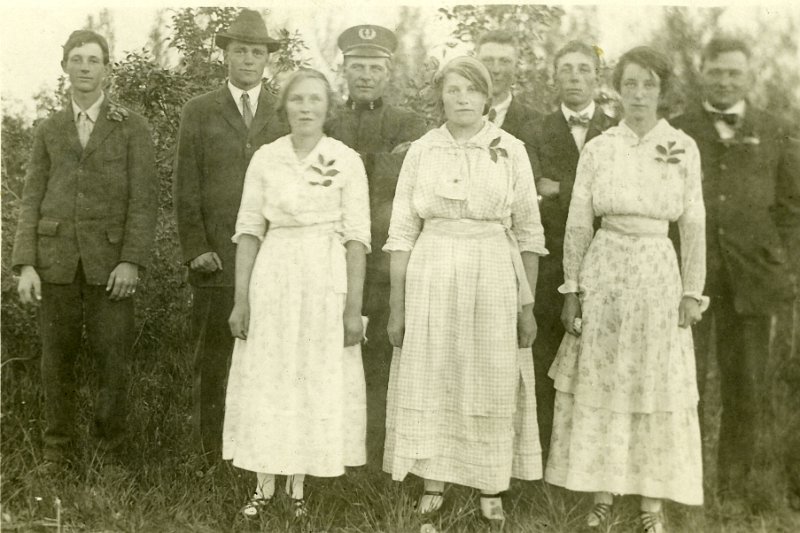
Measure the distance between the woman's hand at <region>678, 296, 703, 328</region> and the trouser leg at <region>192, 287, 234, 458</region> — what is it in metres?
2.32

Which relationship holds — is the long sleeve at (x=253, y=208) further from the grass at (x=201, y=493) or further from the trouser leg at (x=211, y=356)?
the grass at (x=201, y=493)

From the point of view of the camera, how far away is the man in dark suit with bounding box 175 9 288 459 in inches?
165

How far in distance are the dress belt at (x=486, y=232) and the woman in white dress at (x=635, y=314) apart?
0.88ft

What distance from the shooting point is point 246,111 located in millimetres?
4258

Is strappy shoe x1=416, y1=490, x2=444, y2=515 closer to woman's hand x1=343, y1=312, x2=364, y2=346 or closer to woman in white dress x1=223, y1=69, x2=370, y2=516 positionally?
woman in white dress x1=223, y1=69, x2=370, y2=516

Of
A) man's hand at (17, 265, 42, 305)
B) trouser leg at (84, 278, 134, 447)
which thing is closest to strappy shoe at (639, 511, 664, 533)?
trouser leg at (84, 278, 134, 447)

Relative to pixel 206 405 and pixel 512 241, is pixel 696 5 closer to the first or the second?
pixel 512 241

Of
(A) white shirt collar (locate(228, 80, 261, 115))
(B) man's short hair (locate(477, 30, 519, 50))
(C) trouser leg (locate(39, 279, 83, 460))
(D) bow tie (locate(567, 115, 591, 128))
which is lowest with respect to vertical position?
(C) trouser leg (locate(39, 279, 83, 460))

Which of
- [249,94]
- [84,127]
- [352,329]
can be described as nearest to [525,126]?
[352,329]

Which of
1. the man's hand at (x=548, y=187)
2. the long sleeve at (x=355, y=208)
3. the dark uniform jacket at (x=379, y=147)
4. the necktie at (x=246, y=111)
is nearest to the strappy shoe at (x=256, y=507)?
the dark uniform jacket at (x=379, y=147)

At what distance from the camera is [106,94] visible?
14.3 feet

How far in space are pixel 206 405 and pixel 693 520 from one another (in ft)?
8.60

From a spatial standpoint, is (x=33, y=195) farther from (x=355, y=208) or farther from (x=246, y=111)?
(x=355, y=208)

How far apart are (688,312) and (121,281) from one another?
9.62 ft
